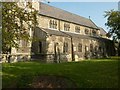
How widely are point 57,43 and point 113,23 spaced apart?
27.2m

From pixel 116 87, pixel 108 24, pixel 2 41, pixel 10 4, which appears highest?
pixel 108 24

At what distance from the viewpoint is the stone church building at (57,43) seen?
39.6 metres

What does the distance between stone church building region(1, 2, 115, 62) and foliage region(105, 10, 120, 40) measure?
187 inches

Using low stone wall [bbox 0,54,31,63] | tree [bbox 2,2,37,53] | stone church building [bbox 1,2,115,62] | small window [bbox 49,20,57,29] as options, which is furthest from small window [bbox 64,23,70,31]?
tree [bbox 2,2,37,53]

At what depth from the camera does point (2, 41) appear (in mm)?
18859

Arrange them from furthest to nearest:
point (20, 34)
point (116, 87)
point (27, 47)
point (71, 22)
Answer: point (71, 22) < point (27, 47) < point (20, 34) < point (116, 87)

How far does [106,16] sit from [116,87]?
179 ft

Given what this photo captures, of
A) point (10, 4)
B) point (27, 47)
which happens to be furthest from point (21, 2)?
point (27, 47)

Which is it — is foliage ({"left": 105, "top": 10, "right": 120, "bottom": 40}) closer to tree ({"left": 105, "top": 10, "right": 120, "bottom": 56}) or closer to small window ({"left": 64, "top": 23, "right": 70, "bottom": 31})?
tree ({"left": 105, "top": 10, "right": 120, "bottom": 56})

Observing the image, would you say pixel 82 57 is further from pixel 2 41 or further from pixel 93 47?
pixel 2 41

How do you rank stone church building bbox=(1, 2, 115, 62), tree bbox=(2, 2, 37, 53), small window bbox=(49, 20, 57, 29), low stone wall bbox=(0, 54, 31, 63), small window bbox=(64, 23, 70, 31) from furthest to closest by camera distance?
small window bbox=(64, 23, 70, 31), small window bbox=(49, 20, 57, 29), stone church building bbox=(1, 2, 115, 62), low stone wall bbox=(0, 54, 31, 63), tree bbox=(2, 2, 37, 53)

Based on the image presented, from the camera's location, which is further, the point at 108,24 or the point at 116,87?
the point at 108,24

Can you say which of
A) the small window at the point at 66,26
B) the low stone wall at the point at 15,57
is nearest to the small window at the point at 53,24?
the small window at the point at 66,26

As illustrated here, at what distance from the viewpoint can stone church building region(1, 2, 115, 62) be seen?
3956 cm
